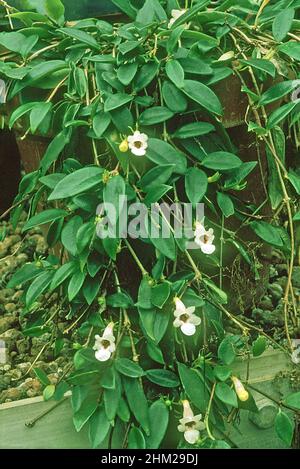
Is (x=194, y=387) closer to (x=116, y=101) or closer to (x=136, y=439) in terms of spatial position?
(x=136, y=439)

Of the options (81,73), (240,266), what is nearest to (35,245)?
(240,266)

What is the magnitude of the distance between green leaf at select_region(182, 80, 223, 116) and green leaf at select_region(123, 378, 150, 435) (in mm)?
451

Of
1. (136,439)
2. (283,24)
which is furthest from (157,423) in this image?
(283,24)

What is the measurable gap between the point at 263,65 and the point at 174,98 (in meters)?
0.16

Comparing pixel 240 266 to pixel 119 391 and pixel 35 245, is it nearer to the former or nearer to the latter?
pixel 119 391

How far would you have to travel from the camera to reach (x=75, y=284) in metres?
1.36

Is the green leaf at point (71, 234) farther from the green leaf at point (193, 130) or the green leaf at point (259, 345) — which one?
the green leaf at point (259, 345)

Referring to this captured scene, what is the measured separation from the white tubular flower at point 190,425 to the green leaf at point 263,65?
1.82 ft

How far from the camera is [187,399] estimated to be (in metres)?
1.35

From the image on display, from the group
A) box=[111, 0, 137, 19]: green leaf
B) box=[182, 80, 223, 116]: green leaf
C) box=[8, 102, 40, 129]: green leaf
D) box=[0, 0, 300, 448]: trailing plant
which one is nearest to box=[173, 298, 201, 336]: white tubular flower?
box=[0, 0, 300, 448]: trailing plant

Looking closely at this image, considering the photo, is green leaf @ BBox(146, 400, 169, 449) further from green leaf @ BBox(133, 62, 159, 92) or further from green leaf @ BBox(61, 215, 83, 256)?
green leaf @ BBox(133, 62, 159, 92)

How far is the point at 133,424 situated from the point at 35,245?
120 centimetres

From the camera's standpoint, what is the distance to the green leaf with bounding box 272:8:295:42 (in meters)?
1.43
